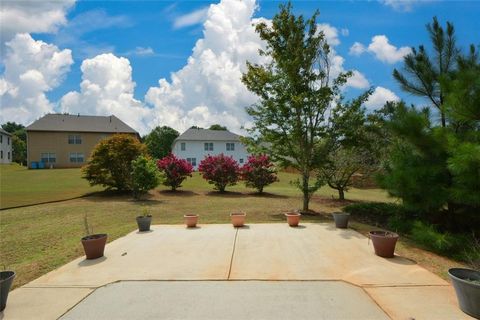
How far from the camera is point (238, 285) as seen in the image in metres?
4.80

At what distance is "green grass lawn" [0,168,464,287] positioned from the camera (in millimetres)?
6797

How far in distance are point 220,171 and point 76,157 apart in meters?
27.4

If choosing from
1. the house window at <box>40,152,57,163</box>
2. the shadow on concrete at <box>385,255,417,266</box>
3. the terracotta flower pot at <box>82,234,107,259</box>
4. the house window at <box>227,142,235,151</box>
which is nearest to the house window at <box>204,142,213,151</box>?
the house window at <box>227,142,235,151</box>

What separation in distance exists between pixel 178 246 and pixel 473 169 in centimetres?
588

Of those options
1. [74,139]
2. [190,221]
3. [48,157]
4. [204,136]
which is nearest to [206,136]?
[204,136]

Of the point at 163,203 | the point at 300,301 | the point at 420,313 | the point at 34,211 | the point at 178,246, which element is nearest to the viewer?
the point at 420,313

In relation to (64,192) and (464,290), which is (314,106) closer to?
(464,290)

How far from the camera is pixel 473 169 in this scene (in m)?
5.81

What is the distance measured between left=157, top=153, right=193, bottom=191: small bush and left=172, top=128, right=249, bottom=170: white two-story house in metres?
22.1

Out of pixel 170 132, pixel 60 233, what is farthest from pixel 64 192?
pixel 170 132

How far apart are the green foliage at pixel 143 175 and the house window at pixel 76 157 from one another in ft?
88.7

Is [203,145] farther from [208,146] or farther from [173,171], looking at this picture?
[173,171]

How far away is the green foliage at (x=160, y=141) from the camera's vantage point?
2104 inches

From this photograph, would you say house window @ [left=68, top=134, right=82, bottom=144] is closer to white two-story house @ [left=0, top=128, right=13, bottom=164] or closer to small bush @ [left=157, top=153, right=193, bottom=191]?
white two-story house @ [left=0, top=128, right=13, bottom=164]
